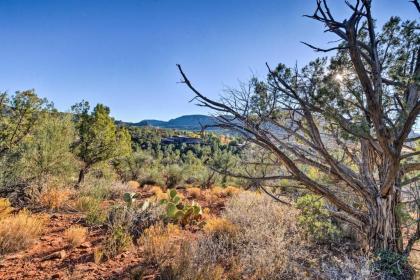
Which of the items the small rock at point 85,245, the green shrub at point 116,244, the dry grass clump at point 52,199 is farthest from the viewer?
the dry grass clump at point 52,199

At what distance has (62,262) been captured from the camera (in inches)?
161

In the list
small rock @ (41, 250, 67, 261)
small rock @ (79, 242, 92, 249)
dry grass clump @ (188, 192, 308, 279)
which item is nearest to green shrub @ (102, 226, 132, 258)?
small rock @ (79, 242, 92, 249)

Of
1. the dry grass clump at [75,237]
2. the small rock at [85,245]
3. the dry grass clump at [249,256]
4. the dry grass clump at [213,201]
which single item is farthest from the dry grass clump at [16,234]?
the dry grass clump at [213,201]

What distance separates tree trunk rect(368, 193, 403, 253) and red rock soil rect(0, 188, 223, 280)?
303 centimetres

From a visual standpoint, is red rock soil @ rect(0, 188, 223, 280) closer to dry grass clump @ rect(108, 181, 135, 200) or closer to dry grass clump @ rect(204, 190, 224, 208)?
dry grass clump @ rect(108, 181, 135, 200)

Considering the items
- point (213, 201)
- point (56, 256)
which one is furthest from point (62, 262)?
point (213, 201)

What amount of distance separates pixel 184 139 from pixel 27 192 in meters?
57.5

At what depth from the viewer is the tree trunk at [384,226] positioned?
3730 mm

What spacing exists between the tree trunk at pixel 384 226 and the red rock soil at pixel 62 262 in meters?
3.03

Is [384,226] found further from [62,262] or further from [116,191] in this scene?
[116,191]

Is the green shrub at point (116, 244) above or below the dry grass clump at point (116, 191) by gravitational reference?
above

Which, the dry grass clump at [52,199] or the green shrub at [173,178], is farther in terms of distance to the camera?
the green shrub at [173,178]

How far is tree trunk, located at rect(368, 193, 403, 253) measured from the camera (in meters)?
3.73

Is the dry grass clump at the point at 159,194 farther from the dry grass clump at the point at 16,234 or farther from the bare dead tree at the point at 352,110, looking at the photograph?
the bare dead tree at the point at 352,110
